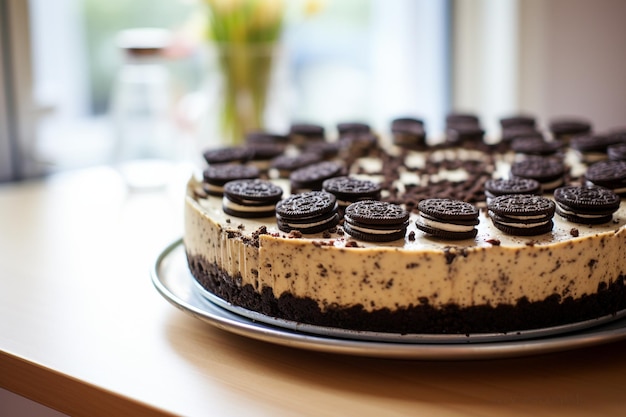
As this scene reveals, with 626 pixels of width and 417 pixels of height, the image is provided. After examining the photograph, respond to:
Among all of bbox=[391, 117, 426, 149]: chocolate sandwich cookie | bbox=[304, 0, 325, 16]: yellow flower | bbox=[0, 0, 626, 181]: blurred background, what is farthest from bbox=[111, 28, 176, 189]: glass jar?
bbox=[391, 117, 426, 149]: chocolate sandwich cookie

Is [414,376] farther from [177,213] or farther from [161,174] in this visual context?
[161,174]

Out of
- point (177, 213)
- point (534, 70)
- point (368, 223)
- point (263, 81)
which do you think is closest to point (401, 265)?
point (368, 223)

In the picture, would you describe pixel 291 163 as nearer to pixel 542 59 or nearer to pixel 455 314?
pixel 455 314

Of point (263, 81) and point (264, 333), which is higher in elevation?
point (263, 81)

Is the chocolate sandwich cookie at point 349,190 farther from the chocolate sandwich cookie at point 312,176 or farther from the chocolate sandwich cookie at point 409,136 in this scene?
the chocolate sandwich cookie at point 409,136

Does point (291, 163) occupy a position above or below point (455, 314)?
above

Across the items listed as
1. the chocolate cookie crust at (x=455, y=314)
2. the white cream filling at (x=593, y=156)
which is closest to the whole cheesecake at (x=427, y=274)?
the chocolate cookie crust at (x=455, y=314)

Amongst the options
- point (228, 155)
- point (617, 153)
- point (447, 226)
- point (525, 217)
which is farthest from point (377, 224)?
point (617, 153)
